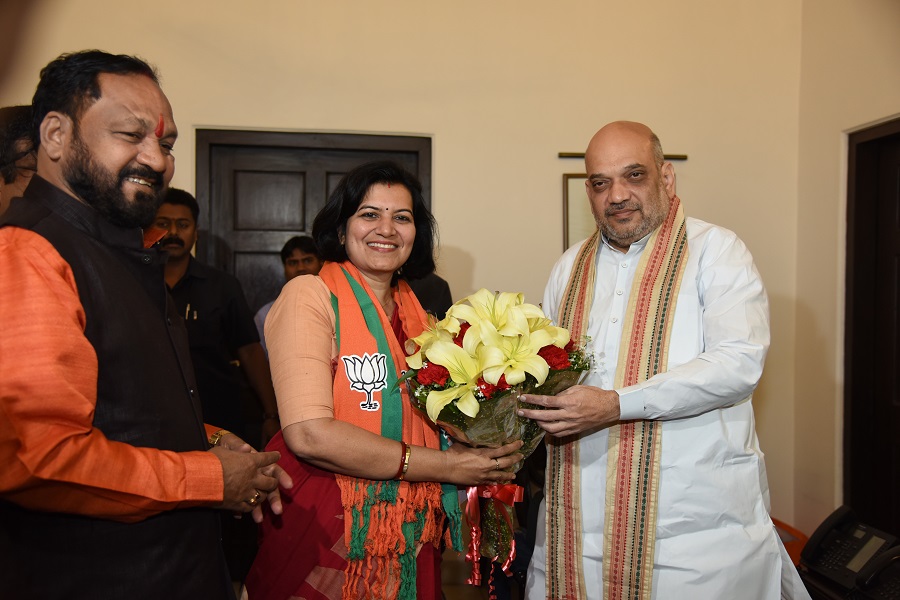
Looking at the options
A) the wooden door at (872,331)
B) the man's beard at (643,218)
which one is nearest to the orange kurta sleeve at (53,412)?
the man's beard at (643,218)

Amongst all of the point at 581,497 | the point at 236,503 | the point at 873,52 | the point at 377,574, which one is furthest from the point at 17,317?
the point at 873,52

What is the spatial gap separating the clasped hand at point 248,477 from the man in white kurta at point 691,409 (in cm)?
65

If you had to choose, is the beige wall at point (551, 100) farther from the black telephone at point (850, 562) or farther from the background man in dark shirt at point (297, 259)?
the black telephone at point (850, 562)

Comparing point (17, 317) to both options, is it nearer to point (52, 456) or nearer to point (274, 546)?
point (52, 456)

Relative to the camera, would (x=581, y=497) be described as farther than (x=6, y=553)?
Yes

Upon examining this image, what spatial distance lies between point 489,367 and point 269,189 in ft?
10.6

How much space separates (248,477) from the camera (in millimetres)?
1447

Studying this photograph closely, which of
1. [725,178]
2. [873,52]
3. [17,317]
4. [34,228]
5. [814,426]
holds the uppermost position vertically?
[873,52]

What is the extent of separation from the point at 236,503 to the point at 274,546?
459mm

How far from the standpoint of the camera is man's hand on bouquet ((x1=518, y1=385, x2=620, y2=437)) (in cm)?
171

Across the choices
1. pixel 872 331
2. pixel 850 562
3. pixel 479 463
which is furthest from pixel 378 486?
pixel 872 331

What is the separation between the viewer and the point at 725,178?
452cm

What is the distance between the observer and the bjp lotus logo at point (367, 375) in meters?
1.81

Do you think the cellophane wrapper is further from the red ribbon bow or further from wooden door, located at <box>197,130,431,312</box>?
wooden door, located at <box>197,130,431,312</box>
